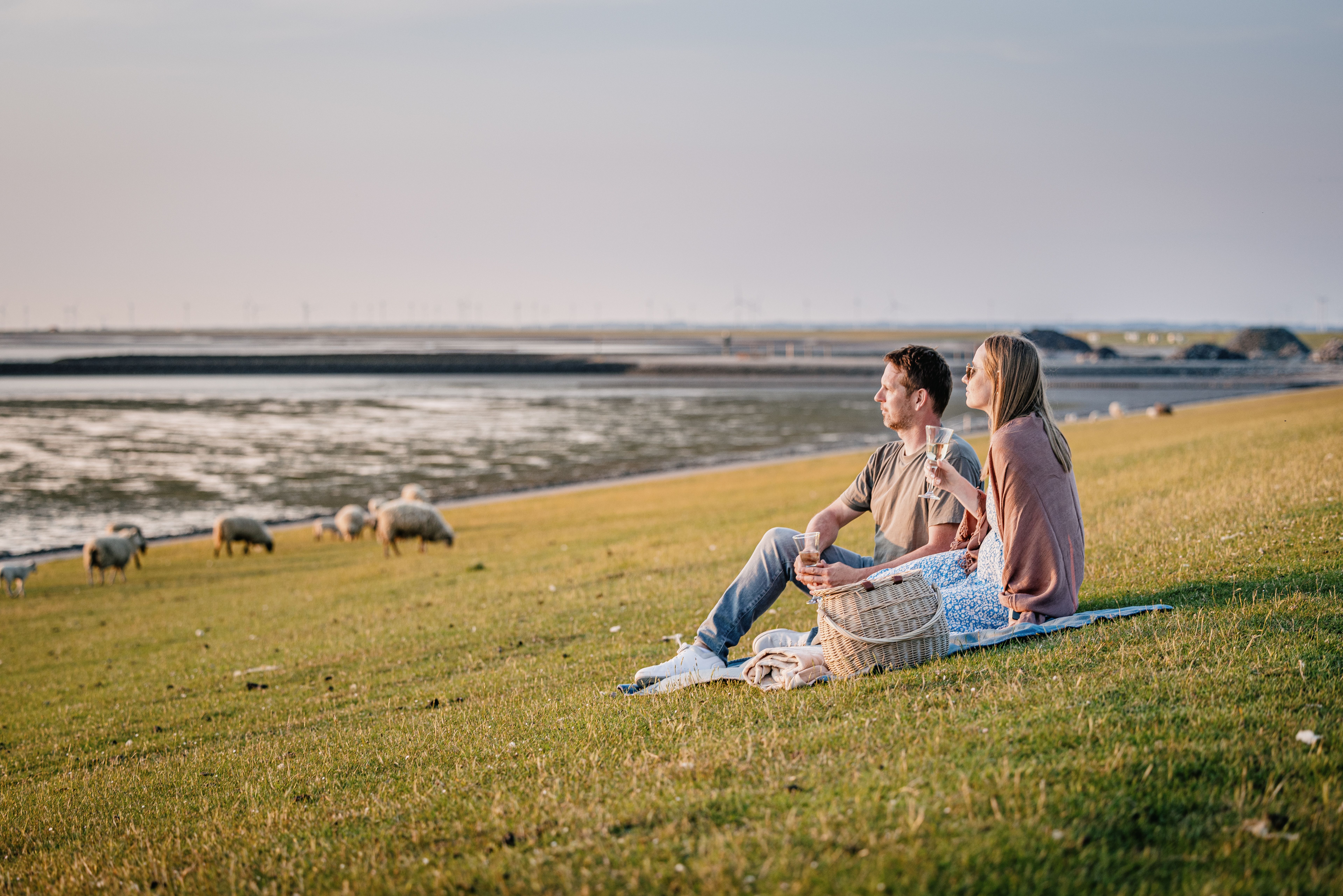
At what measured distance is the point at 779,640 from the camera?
7.94 metres

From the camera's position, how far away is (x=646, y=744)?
20.9ft

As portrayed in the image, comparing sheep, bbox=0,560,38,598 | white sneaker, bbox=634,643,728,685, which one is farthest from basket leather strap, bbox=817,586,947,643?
sheep, bbox=0,560,38,598

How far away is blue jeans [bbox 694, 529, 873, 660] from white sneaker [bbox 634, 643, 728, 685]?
2.3 inches

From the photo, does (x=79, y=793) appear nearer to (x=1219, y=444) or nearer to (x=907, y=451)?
(x=907, y=451)

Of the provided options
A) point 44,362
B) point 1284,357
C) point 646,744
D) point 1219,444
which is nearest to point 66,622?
point 646,744

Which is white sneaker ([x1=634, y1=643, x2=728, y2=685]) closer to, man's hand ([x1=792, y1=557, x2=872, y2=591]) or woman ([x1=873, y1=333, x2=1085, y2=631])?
man's hand ([x1=792, y1=557, x2=872, y2=591])

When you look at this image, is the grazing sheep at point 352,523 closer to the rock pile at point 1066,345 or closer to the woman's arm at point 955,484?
the woman's arm at point 955,484

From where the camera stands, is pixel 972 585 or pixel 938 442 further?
pixel 972 585

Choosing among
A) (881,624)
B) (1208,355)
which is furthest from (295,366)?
(881,624)

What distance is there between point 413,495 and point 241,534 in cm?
646

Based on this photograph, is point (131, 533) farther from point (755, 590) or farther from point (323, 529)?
point (755, 590)

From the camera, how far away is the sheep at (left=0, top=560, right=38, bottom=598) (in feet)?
84.2

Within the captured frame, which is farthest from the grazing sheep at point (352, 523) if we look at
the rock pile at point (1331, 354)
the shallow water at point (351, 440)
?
the rock pile at point (1331, 354)

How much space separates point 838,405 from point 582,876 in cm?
7406
